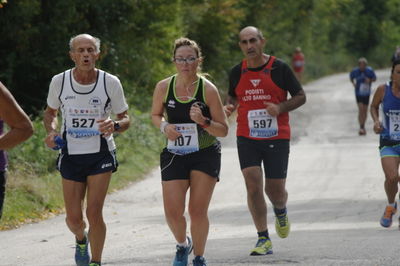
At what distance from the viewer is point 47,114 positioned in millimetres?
8367

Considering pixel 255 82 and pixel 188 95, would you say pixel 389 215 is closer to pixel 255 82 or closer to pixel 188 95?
pixel 255 82

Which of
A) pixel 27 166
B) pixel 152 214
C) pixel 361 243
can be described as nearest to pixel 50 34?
pixel 27 166

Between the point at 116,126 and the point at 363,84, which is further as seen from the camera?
the point at 363,84

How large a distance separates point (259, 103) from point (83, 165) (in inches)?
89.9

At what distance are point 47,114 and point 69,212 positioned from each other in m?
0.83

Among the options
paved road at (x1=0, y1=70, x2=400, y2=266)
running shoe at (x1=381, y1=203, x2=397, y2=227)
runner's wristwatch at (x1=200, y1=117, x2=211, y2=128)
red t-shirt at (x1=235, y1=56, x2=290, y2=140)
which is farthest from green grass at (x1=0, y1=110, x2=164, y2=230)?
runner's wristwatch at (x1=200, y1=117, x2=211, y2=128)

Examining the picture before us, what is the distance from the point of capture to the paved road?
942cm

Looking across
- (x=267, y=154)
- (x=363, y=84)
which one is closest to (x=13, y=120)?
(x=267, y=154)

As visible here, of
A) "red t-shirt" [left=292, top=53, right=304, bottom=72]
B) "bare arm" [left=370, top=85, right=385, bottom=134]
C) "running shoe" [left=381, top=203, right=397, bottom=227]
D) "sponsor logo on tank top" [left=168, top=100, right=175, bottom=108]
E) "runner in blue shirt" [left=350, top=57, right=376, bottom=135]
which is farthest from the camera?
"red t-shirt" [left=292, top=53, right=304, bottom=72]

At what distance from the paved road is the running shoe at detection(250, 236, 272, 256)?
10 centimetres

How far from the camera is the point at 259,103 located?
9.73 m

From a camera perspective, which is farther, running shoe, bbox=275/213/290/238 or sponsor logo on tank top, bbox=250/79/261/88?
running shoe, bbox=275/213/290/238

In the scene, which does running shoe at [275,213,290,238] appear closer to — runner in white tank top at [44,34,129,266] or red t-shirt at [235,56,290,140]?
red t-shirt at [235,56,290,140]

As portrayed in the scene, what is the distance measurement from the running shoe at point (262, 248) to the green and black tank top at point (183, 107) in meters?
1.69
